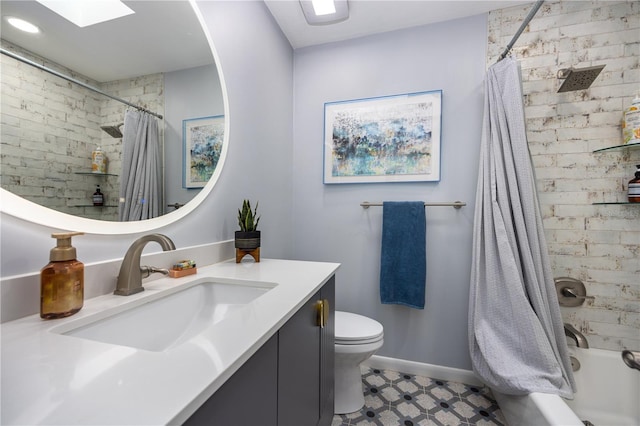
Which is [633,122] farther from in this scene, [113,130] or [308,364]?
[113,130]

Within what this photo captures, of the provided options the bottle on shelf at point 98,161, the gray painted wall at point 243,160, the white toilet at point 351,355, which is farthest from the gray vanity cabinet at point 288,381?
the bottle on shelf at point 98,161

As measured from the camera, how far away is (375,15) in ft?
5.73

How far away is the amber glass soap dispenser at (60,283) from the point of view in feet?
1.93

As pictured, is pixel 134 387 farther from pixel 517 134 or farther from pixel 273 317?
pixel 517 134

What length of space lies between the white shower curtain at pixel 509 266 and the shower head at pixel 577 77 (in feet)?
0.72

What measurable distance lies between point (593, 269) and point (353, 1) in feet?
7.03

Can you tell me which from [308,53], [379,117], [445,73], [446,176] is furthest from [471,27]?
[308,53]

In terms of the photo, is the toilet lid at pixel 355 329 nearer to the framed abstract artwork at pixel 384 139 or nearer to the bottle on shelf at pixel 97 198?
the framed abstract artwork at pixel 384 139

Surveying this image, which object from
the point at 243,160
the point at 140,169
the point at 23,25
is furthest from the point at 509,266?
the point at 23,25

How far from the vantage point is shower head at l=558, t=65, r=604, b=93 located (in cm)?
137

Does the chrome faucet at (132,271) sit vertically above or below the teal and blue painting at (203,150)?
below

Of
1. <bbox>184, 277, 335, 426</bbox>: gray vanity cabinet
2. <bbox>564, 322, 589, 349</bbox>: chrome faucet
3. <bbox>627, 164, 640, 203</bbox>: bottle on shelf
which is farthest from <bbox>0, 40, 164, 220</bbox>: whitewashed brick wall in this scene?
<bbox>627, 164, 640, 203</bbox>: bottle on shelf

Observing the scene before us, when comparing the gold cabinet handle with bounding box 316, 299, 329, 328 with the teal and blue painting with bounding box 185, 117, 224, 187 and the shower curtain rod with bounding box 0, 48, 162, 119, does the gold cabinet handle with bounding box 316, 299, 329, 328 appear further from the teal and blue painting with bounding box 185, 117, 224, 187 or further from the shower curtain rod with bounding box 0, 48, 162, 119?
the shower curtain rod with bounding box 0, 48, 162, 119

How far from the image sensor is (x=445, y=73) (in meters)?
1.79
